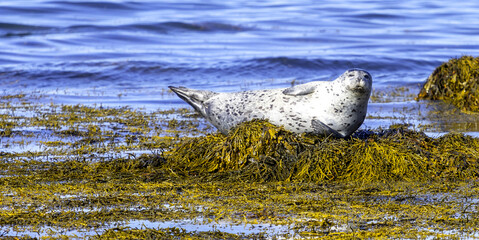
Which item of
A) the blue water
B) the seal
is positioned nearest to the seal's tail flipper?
the seal

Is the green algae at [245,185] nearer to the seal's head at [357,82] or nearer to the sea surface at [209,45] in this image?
the seal's head at [357,82]

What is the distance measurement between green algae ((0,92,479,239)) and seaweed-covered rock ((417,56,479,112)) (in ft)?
12.7

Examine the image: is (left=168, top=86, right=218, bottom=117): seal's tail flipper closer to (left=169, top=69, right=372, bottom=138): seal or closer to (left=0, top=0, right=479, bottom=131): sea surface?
(left=169, top=69, right=372, bottom=138): seal

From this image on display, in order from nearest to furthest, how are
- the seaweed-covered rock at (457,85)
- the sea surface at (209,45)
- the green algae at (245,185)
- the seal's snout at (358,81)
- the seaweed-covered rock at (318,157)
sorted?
the green algae at (245,185)
the seaweed-covered rock at (318,157)
the seal's snout at (358,81)
the seaweed-covered rock at (457,85)
the sea surface at (209,45)

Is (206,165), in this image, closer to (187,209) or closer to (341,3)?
(187,209)

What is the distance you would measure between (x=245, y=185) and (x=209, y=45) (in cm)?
1753

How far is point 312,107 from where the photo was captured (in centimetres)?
637

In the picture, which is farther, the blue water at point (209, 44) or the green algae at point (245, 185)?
the blue water at point (209, 44)

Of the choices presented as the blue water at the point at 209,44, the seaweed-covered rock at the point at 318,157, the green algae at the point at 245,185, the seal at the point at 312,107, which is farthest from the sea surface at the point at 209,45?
the green algae at the point at 245,185

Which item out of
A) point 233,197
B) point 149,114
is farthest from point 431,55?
point 233,197

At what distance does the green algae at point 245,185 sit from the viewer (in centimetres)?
412

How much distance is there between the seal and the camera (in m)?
6.21

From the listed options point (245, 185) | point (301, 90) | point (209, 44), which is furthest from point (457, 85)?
point (209, 44)

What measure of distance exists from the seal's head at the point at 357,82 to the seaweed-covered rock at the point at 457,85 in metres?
4.28
